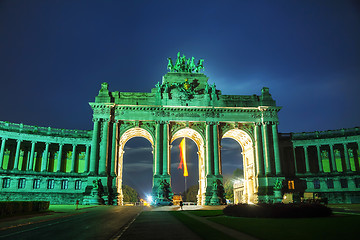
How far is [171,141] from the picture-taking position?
2623 inches

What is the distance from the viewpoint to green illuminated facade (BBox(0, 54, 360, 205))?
61.9 m

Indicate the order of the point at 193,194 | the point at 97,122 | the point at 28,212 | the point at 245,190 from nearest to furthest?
1. the point at 28,212
2. the point at 97,122
3. the point at 245,190
4. the point at 193,194

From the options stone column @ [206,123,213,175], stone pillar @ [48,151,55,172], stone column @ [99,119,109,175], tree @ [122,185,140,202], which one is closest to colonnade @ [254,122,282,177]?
stone column @ [206,123,213,175]

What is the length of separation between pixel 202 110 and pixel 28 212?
42.6m

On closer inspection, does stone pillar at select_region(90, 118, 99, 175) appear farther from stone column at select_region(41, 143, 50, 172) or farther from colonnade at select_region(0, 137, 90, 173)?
stone column at select_region(41, 143, 50, 172)

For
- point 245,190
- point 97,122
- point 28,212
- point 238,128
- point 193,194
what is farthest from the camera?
point 193,194

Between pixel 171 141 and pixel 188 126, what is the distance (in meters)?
5.23

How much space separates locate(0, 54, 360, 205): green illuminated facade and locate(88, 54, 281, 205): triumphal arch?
21 centimetres

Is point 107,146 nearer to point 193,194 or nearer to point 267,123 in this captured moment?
point 267,123

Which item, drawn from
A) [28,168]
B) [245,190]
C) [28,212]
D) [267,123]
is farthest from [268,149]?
[28,168]

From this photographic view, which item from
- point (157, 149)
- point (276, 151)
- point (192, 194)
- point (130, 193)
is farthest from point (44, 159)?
point (192, 194)

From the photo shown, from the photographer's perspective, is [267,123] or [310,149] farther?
[310,149]

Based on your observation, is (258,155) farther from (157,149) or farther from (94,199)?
(94,199)

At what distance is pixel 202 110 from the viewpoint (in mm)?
66062
